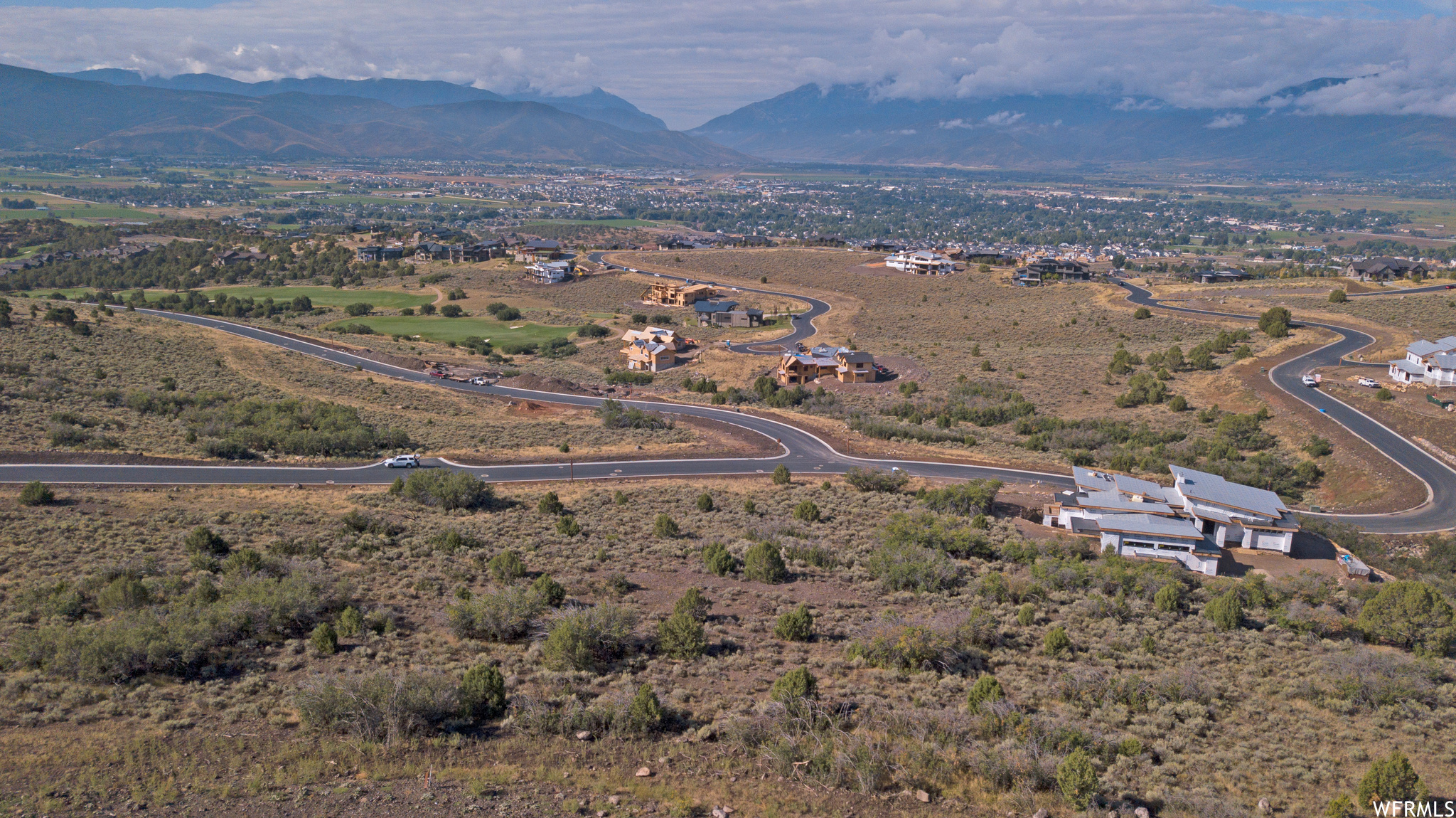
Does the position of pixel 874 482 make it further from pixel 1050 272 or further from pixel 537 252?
pixel 537 252

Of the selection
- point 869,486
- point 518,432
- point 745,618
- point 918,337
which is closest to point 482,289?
point 918,337

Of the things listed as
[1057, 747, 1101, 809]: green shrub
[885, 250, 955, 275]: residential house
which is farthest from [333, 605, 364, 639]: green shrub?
[885, 250, 955, 275]: residential house

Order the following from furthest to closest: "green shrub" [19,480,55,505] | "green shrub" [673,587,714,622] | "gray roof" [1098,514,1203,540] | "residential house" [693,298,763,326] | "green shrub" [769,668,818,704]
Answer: "residential house" [693,298,763,326], "gray roof" [1098,514,1203,540], "green shrub" [19,480,55,505], "green shrub" [673,587,714,622], "green shrub" [769,668,818,704]

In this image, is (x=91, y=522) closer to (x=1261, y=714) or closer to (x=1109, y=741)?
(x=1109, y=741)

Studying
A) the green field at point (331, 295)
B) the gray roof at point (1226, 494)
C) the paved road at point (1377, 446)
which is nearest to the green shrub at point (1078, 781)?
the gray roof at point (1226, 494)

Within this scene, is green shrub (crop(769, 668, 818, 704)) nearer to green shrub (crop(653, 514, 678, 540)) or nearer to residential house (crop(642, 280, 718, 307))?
green shrub (crop(653, 514, 678, 540))

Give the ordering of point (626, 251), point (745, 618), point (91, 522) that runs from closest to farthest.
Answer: point (745, 618) < point (91, 522) < point (626, 251)
